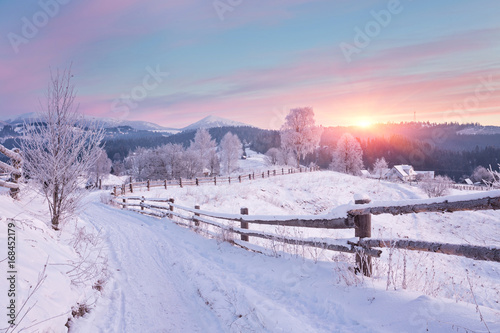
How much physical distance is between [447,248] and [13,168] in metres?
9.31

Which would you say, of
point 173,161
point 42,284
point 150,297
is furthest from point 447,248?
point 173,161

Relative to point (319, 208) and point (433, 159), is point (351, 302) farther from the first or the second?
point (433, 159)

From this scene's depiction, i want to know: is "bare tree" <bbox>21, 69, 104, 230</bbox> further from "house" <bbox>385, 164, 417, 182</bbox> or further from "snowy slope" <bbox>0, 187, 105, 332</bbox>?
"house" <bbox>385, 164, 417, 182</bbox>

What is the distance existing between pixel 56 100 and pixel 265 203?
1461cm

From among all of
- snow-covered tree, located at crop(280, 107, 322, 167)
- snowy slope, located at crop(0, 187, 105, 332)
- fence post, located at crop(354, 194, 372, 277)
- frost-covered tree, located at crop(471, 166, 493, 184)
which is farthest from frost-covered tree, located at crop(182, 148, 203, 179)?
fence post, located at crop(354, 194, 372, 277)

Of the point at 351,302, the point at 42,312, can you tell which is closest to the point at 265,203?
the point at 351,302

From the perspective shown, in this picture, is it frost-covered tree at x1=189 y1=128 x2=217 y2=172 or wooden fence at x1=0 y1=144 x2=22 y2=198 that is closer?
wooden fence at x1=0 y1=144 x2=22 y2=198

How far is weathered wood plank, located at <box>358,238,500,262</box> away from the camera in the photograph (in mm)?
2836

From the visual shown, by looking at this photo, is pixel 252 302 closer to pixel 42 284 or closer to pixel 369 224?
pixel 369 224

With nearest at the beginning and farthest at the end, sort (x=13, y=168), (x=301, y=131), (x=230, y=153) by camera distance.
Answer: (x=13, y=168)
(x=301, y=131)
(x=230, y=153)

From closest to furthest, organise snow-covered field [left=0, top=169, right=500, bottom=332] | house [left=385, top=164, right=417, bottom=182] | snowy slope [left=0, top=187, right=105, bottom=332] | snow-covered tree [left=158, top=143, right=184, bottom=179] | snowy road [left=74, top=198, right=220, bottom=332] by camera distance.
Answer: snowy slope [left=0, top=187, right=105, bottom=332] < snow-covered field [left=0, top=169, right=500, bottom=332] < snowy road [left=74, top=198, right=220, bottom=332] < snow-covered tree [left=158, top=143, right=184, bottom=179] < house [left=385, top=164, right=417, bottom=182]

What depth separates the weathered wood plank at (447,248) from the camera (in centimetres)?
284

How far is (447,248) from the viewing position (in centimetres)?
325

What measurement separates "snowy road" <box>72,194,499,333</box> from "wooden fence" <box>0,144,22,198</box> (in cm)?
306
